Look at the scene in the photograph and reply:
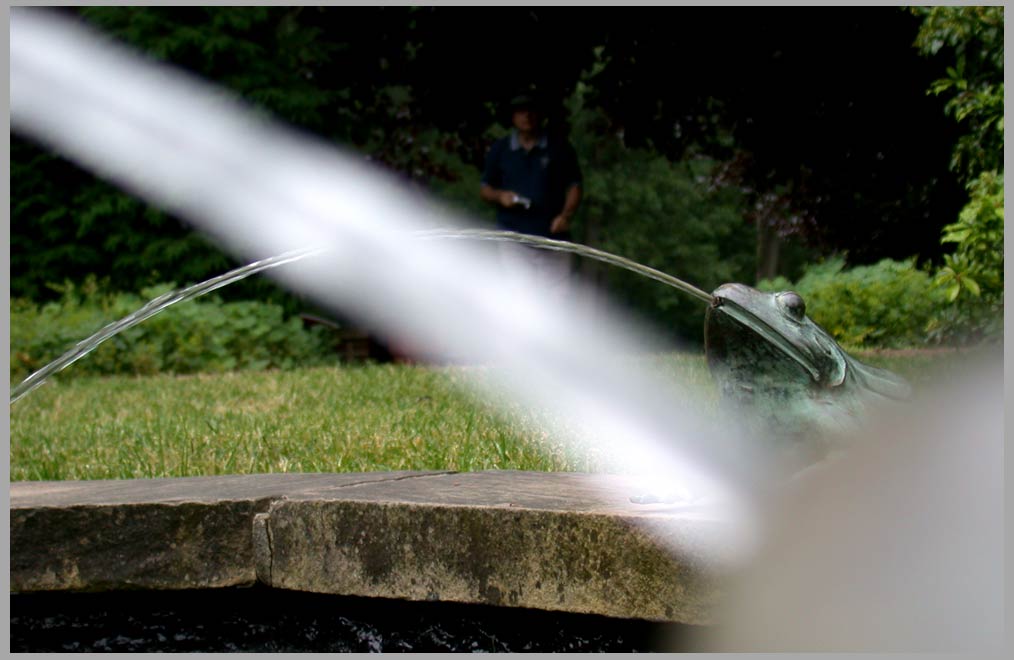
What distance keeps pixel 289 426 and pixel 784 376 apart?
2.50 meters

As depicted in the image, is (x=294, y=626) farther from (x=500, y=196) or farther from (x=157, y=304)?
(x=500, y=196)

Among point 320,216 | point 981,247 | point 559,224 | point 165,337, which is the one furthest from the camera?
point 320,216

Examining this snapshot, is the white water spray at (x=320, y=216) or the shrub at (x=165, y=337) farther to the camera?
the shrub at (x=165, y=337)

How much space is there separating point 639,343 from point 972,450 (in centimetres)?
1769

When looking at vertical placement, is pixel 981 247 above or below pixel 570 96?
below

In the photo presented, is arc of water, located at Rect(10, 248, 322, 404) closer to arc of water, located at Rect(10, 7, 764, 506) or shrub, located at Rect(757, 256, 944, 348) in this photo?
arc of water, located at Rect(10, 7, 764, 506)

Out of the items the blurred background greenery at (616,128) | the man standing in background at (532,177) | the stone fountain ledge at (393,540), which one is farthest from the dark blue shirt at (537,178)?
the stone fountain ledge at (393,540)

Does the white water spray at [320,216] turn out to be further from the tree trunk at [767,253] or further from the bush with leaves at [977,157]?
the tree trunk at [767,253]

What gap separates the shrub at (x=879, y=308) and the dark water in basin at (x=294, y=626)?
6.44 m

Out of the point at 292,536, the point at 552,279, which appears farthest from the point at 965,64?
the point at 292,536

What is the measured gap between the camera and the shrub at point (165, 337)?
7.57 metres

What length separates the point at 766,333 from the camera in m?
1.87

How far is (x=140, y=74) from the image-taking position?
10016 millimetres

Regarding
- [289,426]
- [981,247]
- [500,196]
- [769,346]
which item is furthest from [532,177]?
[769,346]
